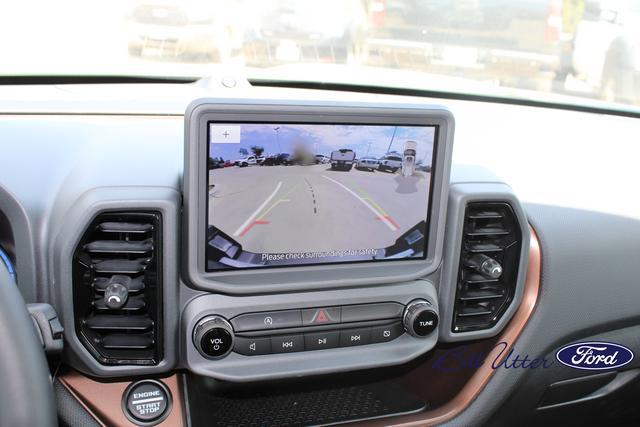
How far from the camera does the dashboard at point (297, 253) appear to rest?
167 cm

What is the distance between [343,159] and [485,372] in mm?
906

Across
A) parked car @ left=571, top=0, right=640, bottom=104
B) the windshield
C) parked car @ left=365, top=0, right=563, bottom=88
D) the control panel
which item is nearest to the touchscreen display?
the control panel

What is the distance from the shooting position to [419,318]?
1.93 m

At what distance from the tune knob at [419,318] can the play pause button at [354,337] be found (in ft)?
0.38

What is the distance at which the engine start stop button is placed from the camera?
73.8 inches

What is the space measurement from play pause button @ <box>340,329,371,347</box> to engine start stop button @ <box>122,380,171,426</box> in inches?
20.0

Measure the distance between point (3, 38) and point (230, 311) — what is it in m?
1.23

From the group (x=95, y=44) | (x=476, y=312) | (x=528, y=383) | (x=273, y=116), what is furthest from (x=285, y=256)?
(x=95, y=44)

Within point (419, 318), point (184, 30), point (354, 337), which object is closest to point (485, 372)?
point (419, 318)

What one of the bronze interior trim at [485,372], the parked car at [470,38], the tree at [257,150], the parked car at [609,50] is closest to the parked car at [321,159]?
the tree at [257,150]

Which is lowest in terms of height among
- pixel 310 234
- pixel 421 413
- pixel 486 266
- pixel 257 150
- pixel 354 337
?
pixel 421 413

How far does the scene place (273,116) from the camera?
161 cm

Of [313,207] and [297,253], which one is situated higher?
[313,207]

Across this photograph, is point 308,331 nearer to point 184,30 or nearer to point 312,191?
point 312,191
